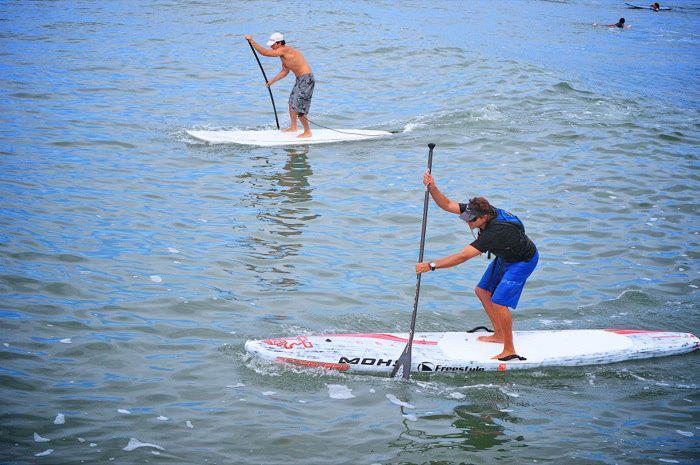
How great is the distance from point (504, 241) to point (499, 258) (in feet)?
1.33

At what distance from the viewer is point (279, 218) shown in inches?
504

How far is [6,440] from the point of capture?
6668 millimetres

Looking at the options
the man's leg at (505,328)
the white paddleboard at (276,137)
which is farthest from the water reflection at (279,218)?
the man's leg at (505,328)

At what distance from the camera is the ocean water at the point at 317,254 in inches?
287

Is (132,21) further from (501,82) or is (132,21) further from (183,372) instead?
(183,372)

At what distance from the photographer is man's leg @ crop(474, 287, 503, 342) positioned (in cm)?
864

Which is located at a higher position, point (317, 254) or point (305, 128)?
point (305, 128)

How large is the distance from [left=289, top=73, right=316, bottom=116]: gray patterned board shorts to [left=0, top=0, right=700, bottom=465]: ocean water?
0.89 meters

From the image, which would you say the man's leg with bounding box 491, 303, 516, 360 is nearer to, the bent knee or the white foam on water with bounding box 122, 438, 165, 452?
the bent knee

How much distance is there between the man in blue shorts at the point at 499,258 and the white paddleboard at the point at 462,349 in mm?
235

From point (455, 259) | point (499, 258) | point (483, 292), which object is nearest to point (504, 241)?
point (499, 258)

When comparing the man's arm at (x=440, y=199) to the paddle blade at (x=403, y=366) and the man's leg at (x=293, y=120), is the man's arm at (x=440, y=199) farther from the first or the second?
the man's leg at (x=293, y=120)

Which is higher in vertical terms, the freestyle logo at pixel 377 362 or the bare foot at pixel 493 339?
the bare foot at pixel 493 339

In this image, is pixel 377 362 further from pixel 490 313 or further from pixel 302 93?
pixel 302 93
